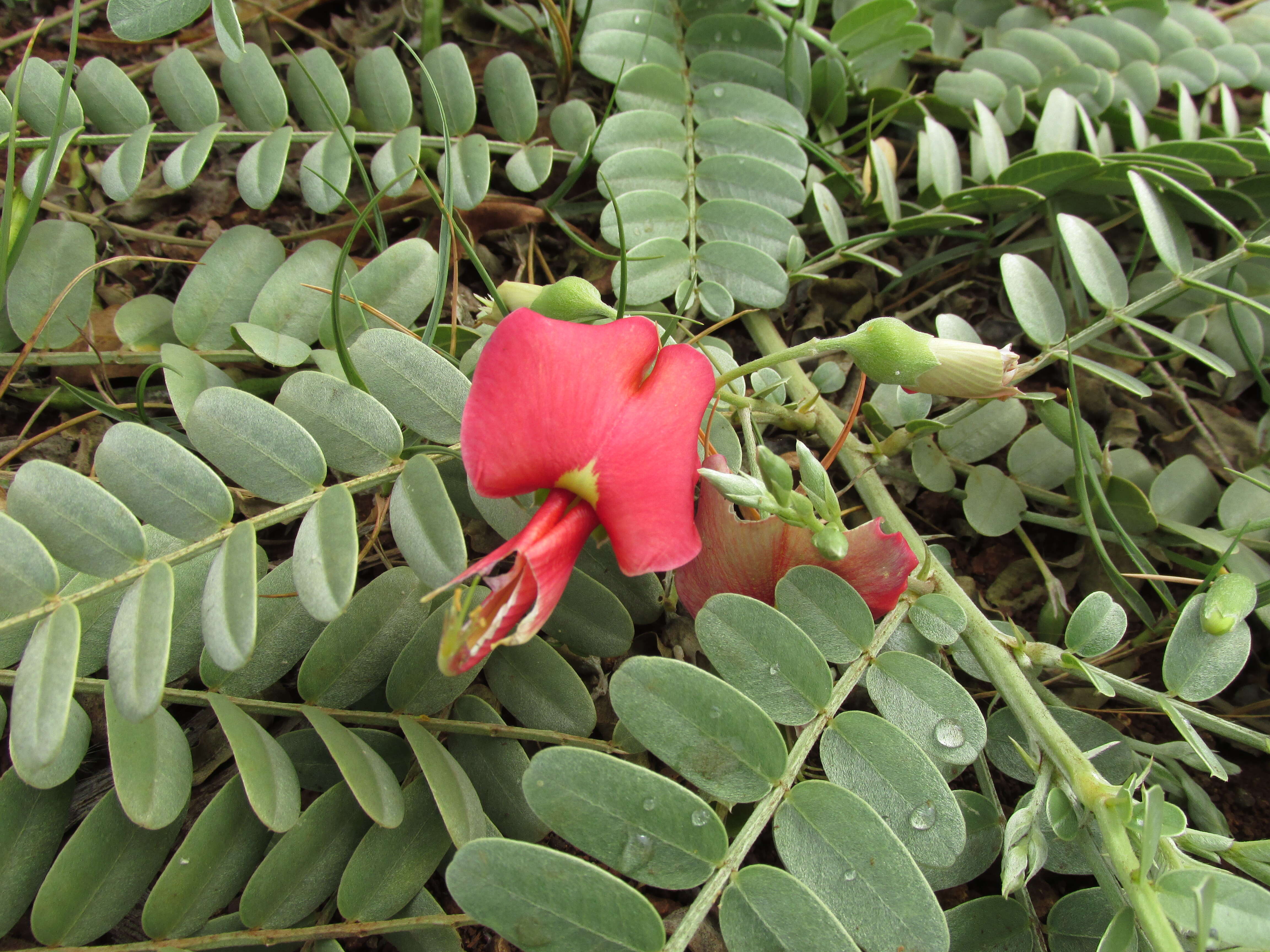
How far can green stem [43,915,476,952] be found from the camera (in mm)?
939

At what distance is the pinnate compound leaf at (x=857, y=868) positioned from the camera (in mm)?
850

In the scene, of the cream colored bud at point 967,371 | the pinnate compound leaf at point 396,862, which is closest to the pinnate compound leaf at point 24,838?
the pinnate compound leaf at point 396,862

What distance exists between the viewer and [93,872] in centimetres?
94

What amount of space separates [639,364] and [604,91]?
1.16 meters

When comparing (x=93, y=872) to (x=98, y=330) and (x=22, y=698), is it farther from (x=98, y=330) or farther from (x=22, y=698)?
(x=98, y=330)

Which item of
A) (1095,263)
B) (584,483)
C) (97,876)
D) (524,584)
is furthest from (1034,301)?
(97,876)

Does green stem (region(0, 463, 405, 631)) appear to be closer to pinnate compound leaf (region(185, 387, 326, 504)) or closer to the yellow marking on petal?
pinnate compound leaf (region(185, 387, 326, 504))

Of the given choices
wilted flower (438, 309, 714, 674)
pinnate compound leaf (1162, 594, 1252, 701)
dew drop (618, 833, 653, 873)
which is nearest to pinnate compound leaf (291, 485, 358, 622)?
wilted flower (438, 309, 714, 674)

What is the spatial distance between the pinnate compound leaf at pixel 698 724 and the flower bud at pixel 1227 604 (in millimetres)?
634

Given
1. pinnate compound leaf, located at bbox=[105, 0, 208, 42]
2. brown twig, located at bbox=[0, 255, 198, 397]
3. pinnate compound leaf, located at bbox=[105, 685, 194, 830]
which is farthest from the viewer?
brown twig, located at bbox=[0, 255, 198, 397]

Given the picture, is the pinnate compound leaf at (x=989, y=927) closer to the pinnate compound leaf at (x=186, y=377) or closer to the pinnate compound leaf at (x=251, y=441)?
the pinnate compound leaf at (x=251, y=441)

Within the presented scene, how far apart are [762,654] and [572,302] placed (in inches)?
22.9

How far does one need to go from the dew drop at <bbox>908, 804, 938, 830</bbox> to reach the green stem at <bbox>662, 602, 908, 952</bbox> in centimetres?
14

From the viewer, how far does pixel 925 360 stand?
3.63ft
